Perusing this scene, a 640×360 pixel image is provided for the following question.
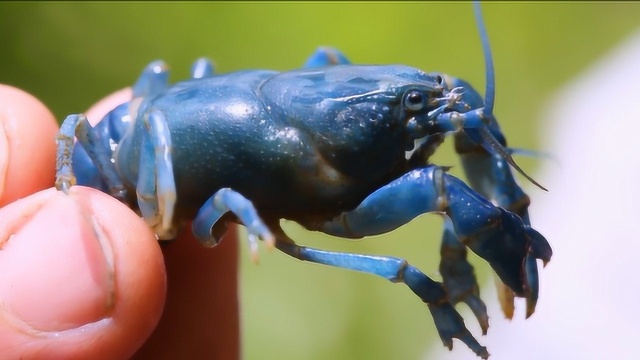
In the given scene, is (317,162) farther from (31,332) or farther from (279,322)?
(279,322)

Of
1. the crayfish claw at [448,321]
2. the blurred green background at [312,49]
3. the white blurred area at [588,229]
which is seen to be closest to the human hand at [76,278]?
the crayfish claw at [448,321]

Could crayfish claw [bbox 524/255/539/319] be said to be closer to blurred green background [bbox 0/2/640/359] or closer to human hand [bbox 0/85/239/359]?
human hand [bbox 0/85/239/359]

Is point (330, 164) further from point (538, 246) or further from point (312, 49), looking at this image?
point (312, 49)

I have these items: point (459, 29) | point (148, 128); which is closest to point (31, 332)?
point (148, 128)

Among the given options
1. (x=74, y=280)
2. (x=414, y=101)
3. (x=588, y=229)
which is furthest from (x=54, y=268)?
(x=588, y=229)

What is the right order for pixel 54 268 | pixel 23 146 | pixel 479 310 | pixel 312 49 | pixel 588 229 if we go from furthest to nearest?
pixel 312 49, pixel 588 229, pixel 23 146, pixel 479 310, pixel 54 268

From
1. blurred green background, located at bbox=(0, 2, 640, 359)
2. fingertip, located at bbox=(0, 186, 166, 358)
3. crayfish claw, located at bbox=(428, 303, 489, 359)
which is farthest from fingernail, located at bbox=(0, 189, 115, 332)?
blurred green background, located at bbox=(0, 2, 640, 359)
